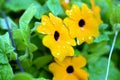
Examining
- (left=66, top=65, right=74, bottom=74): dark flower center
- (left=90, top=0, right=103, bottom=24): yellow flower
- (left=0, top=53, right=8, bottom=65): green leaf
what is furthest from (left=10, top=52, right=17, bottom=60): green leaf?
(left=90, top=0, right=103, bottom=24): yellow flower

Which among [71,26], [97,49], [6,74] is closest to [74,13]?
[71,26]

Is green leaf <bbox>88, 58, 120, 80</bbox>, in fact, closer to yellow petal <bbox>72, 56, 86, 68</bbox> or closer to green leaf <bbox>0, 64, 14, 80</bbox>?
yellow petal <bbox>72, 56, 86, 68</bbox>

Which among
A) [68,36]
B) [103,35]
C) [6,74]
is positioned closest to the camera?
[6,74]

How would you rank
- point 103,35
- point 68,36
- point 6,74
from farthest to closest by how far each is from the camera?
point 103,35, point 68,36, point 6,74

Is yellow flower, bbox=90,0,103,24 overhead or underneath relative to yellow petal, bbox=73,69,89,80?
overhead

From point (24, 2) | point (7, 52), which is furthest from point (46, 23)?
point (24, 2)

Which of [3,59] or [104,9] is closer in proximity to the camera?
[3,59]

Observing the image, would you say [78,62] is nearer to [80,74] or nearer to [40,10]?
[80,74]
